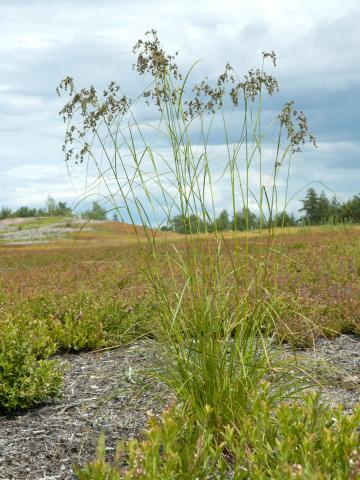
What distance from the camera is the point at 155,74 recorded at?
4.36 metres

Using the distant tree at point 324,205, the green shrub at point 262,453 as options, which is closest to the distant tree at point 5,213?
the distant tree at point 324,205

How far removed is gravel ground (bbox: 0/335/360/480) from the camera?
4031 millimetres

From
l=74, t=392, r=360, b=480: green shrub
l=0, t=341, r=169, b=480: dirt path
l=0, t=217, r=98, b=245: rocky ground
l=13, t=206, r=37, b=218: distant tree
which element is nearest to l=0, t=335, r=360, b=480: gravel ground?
l=0, t=341, r=169, b=480: dirt path

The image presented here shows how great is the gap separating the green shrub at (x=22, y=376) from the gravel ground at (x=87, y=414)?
0.11 metres

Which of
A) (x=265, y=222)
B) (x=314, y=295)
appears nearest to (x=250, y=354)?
(x=265, y=222)

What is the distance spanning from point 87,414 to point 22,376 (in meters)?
0.75

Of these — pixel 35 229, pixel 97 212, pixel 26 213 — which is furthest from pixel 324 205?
pixel 26 213

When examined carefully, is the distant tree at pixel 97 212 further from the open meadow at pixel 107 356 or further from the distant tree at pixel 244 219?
the distant tree at pixel 244 219

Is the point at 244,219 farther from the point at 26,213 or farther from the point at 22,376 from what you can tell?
the point at 26,213

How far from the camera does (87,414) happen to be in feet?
15.3

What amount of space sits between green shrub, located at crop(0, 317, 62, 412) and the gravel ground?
11 cm

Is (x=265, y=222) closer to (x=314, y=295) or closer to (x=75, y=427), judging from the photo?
(x=75, y=427)

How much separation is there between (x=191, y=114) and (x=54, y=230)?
51.4m

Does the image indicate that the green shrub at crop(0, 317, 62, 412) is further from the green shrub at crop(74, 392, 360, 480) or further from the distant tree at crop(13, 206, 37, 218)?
the distant tree at crop(13, 206, 37, 218)
